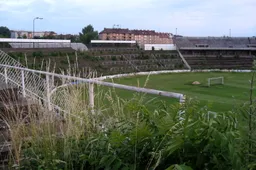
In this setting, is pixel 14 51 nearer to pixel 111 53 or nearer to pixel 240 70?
pixel 111 53

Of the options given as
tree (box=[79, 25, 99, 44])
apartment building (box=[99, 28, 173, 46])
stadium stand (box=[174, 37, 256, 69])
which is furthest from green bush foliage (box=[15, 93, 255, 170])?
apartment building (box=[99, 28, 173, 46])

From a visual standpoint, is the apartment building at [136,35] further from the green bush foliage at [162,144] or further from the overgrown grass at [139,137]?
the green bush foliage at [162,144]

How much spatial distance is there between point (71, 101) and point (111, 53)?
46322mm

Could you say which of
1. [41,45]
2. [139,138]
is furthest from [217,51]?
[139,138]

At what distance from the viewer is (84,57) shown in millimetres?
42500

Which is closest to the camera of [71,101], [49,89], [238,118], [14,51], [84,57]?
[238,118]

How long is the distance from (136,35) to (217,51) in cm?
2495

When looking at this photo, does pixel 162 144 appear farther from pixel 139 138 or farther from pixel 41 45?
pixel 41 45

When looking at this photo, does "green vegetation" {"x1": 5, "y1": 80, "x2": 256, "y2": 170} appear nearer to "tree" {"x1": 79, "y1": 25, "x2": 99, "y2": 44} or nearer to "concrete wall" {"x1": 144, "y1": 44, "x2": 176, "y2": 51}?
"concrete wall" {"x1": 144, "y1": 44, "x2": 176, "y2": 51}

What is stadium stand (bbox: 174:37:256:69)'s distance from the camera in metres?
52.7

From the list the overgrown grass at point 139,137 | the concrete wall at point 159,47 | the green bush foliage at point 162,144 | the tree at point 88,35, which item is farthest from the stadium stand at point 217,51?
the green bush foliage at point 162,144

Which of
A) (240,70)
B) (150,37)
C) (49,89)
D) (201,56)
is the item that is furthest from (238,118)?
(150,37)

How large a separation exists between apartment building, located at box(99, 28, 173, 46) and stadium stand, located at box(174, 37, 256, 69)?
9873mm

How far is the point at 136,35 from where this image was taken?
3056 inches
